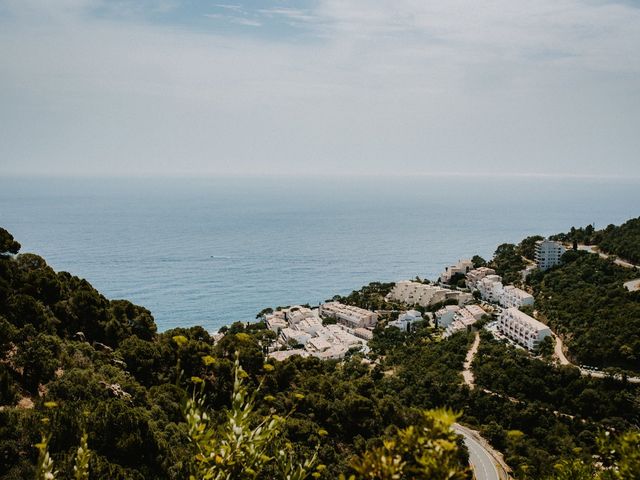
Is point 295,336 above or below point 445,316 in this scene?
below

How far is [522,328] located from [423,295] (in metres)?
10.9

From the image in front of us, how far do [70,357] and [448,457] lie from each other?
10646mm

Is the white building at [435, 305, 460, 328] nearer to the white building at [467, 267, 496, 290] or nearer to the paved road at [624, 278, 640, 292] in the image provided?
the white building at [467, 267, 496, 290]

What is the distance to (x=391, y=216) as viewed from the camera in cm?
9931

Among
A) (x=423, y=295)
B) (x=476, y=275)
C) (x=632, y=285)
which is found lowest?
(x=423, y=295)

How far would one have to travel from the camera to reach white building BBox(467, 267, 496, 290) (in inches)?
1511

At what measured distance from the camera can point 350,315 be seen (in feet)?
109

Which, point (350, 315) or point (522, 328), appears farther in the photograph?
point (350, 315)

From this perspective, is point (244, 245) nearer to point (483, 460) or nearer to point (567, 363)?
point (567, 363)

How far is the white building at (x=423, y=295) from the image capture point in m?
35.5

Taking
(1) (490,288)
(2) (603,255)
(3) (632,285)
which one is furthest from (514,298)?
(2) (603,255)

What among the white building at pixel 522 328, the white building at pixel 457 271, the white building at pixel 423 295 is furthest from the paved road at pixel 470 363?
the white building at pixel 457 271

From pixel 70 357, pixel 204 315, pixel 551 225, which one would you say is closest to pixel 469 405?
pixel 70 357

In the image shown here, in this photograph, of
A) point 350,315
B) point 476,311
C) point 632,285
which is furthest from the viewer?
point 350,315
